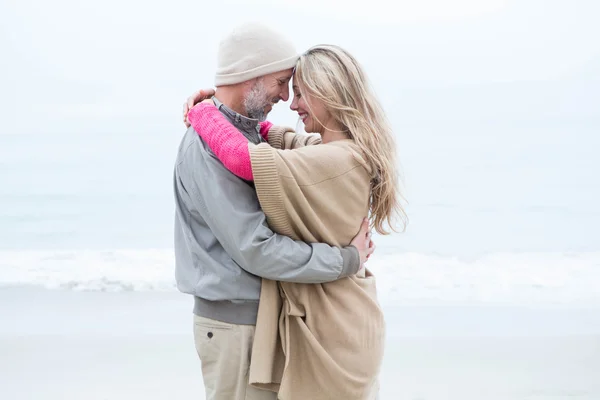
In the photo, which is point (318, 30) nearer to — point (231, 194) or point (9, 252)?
point (9, 252)

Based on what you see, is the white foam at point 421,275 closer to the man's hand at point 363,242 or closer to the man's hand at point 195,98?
the man's hand at point 363,242

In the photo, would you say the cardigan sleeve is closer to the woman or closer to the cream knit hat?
the woman

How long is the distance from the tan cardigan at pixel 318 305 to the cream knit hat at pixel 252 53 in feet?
0.96

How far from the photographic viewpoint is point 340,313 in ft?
6.72

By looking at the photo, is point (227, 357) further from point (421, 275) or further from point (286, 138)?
point (421, 275)

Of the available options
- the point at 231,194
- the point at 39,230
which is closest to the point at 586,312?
the point at 231,194

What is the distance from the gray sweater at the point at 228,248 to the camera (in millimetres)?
1882

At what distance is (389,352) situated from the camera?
14.9 feet

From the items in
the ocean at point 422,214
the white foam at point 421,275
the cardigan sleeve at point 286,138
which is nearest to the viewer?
the cardigan sleeve at point 286,138

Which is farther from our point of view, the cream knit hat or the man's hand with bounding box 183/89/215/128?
Result: the man's hand with bounding box 183/89/215/128

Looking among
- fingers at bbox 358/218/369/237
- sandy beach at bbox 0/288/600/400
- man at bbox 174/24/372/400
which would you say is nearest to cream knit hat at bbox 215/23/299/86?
man at bbox 174/24/372/400

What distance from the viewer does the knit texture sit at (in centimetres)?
186

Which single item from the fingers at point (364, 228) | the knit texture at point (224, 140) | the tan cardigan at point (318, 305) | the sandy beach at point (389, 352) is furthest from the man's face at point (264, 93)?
the sandy beach at point (389, 352)

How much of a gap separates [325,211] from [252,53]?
527mm
